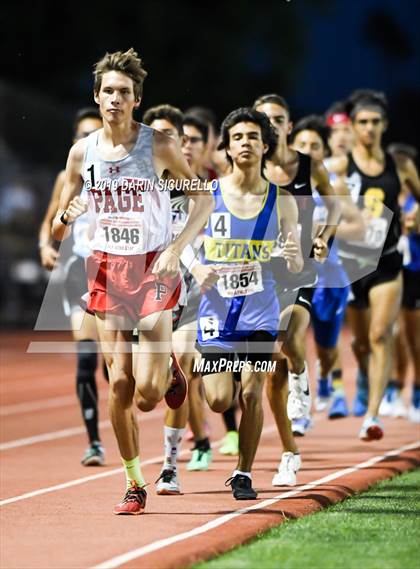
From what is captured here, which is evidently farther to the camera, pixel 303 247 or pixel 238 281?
pixel 303 247

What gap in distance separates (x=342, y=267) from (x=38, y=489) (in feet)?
12.7

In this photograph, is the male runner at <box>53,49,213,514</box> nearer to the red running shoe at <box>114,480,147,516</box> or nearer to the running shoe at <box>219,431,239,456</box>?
the red running shoe at <box>114,480,147,516</box>

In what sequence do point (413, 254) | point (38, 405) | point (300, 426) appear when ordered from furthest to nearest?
point (38, 405)
point (413, 254)
point (300, 426)

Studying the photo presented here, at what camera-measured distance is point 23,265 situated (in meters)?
27.8

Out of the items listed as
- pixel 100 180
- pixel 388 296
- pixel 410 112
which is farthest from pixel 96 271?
pixel 410 112

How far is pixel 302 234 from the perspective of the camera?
9711 millimetres

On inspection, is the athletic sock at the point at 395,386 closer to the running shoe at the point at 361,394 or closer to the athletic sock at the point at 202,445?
the running shoe at the point at 361,394

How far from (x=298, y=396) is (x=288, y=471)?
2.63ft

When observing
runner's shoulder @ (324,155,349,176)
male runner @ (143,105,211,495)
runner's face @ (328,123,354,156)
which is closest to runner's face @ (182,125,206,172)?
male runner @ (143,105,211,495)

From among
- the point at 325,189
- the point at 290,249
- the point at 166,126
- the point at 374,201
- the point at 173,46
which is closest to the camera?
the point at 290,249

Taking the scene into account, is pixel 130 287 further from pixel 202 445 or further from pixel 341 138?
pixel 341 138

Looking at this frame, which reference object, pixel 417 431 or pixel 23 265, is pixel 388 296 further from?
pixel 23 265

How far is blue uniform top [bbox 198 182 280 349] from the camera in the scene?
8094 millimetres

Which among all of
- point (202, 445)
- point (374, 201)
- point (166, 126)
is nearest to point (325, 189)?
point (166, 126)
